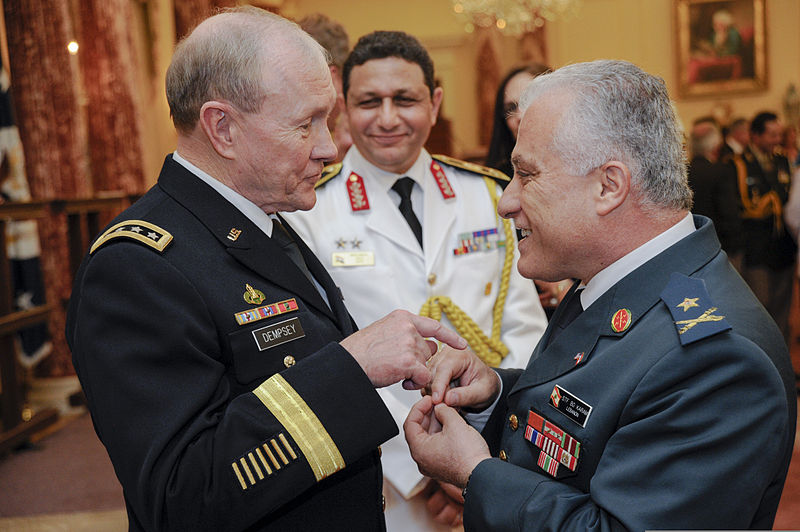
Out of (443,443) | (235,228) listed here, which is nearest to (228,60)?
(235,228)

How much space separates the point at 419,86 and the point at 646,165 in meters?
1.09

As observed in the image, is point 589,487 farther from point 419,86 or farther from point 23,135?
point 23,135

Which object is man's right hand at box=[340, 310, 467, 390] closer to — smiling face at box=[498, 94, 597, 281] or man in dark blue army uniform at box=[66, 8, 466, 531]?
man in dark blue army uniform at box=[66, 8, 466, 531]

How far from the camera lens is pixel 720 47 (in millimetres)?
10711

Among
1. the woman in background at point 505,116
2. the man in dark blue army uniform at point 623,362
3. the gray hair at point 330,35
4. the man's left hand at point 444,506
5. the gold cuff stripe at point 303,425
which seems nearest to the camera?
the man in dark blue army uniform at point 623,362

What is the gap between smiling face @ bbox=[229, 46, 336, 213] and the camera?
1453mm

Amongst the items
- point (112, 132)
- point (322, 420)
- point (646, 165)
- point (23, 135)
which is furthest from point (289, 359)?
point (112, 132)

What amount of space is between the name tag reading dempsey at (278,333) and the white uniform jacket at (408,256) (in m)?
0.71

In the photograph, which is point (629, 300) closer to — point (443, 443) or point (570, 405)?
point (570, 405)

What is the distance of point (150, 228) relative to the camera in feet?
4.50

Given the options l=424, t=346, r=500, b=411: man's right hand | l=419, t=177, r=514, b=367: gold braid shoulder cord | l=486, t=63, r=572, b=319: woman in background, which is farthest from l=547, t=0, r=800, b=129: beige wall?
l=424, t=346, r=500, b=411: man's right hand

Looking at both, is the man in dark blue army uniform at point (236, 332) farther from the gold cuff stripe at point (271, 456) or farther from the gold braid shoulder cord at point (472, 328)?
the gold braid shoulder cord at point (472, 328)

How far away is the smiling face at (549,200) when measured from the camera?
1421 millimetres

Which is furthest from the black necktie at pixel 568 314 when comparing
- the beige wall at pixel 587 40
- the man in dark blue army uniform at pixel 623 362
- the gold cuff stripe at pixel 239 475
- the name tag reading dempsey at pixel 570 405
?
the beige wall at pixel 587 40
